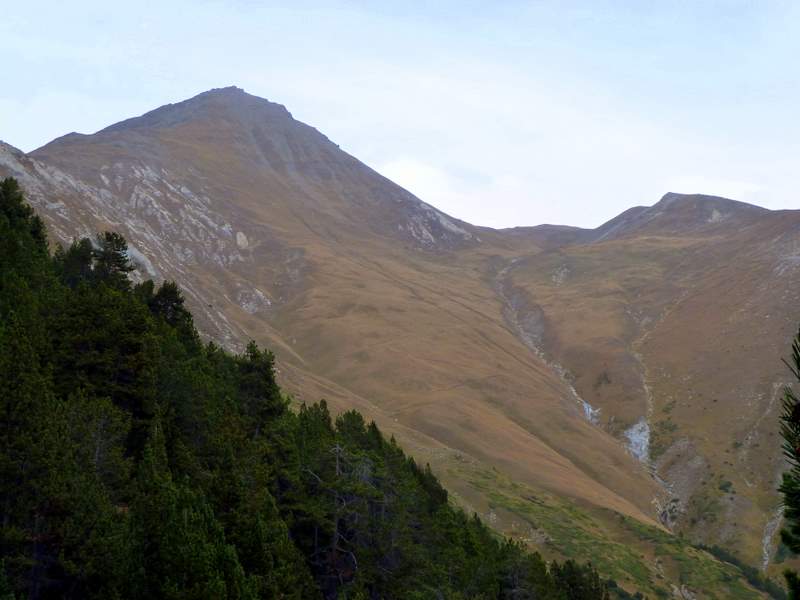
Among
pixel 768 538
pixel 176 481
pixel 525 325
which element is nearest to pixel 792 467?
pixel 176 481

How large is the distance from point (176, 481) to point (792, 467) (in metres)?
18.2

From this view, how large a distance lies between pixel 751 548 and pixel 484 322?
65.8m

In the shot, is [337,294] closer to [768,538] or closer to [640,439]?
[640,439]

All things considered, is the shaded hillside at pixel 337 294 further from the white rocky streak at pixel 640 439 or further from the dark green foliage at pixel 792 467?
Answer: the dark green foliage at pixel 792 467

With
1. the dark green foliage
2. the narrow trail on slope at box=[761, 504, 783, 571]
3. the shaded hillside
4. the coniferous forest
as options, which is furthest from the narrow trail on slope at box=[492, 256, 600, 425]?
the dark green foliage

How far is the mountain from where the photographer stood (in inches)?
3142

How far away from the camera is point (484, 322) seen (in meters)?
133

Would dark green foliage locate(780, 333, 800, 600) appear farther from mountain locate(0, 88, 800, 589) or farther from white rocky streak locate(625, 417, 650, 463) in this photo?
white rocky streak locate(625, 417, 650, 463)

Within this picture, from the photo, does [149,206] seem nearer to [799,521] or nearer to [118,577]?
[118,577]

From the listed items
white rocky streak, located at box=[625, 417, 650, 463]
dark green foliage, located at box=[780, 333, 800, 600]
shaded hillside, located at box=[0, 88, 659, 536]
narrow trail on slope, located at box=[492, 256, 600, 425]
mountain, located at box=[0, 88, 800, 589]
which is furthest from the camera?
narrow trail on slope, located at box=[492, 256, 600, 425]

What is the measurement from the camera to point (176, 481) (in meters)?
21.6

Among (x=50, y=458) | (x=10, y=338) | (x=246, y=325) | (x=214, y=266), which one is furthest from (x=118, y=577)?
(x=214, y=266)

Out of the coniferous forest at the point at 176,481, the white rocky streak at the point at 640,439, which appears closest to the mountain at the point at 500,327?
the white rocky streak at the point at 640,439

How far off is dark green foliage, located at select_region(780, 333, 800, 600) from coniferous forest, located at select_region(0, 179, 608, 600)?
11740 millimetres
